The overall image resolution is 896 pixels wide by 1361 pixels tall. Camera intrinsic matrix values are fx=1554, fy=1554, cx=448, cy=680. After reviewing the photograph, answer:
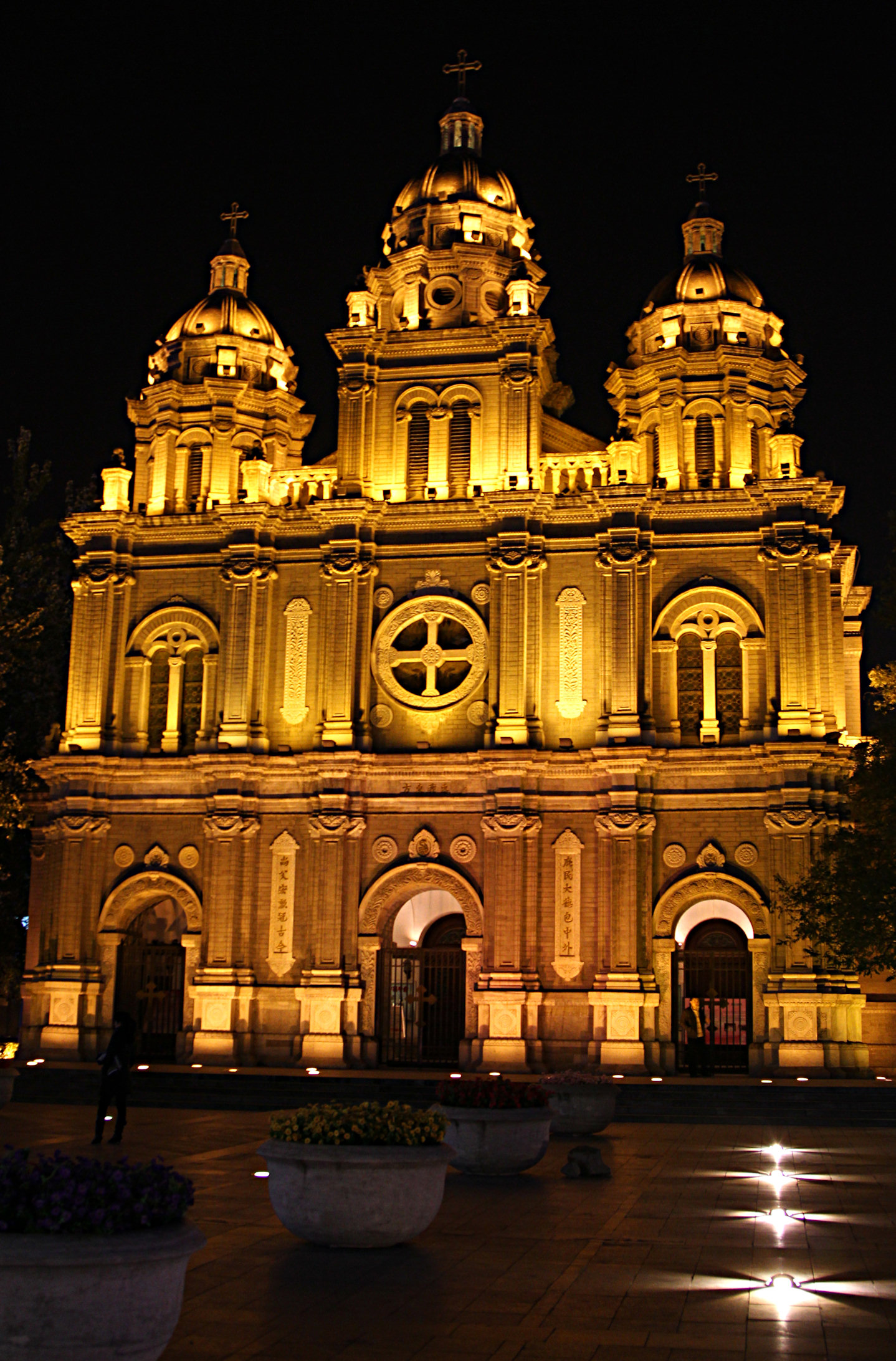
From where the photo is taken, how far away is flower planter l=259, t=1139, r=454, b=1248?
45.1ft

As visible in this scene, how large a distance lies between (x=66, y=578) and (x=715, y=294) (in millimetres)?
23775

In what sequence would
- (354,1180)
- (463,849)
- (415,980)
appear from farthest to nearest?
(415,980) → (463,849) → (354,1180)

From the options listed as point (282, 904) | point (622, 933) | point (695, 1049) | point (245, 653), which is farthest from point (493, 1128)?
point (245, 653)

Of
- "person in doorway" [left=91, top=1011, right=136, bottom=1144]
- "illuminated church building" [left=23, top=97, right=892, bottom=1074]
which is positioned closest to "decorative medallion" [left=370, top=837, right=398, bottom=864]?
"illuminated church building" [left=23, top=97, right=892, bottom=1074]

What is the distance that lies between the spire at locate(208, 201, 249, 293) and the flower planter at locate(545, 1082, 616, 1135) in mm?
29444

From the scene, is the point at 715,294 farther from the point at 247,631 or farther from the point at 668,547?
the point at 247,631

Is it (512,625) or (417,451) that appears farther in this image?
(417,451)

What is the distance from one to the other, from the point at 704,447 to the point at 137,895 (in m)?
19.0

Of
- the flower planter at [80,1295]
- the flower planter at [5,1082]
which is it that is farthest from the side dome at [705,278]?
the flower planter at [80,1295]

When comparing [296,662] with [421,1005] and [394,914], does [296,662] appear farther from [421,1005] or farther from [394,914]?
[421,1005]

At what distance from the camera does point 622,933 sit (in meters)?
36.5

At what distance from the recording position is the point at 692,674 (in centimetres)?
3891

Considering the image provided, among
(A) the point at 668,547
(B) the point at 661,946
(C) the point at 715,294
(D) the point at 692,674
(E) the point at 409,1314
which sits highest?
(C) the point at 715,294

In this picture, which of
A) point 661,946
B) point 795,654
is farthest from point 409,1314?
point 795,654
